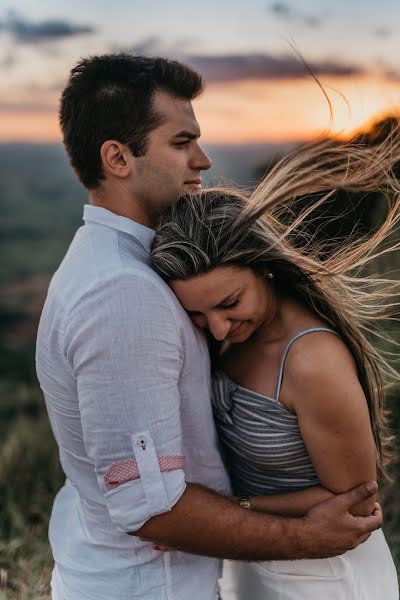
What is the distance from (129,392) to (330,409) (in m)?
0.49

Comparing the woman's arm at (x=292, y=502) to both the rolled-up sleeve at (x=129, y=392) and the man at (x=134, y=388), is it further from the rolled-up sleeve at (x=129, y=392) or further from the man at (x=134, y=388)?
the rolled-up sleeve at (x=129, y=392)

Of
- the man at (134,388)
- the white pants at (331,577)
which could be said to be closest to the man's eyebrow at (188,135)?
the man at (134,388)

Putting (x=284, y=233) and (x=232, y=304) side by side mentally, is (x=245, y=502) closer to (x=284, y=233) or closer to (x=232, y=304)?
(x=232, y=304)

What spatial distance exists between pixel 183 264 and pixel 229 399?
41 centimetres

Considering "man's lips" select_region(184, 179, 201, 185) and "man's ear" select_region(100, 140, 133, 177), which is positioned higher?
"man's ear" select_region(100, 140, 133, 177)

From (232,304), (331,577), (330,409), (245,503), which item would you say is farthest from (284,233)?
(331,577)

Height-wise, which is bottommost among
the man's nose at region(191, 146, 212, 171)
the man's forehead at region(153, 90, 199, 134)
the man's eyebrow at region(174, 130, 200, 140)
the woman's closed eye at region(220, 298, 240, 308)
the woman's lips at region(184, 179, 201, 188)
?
the woman's closed eye at region(220, 298, 240, 308)

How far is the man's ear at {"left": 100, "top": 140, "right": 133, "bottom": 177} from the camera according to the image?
2.02 m

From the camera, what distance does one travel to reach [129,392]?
5.34 ft

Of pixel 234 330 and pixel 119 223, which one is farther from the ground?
pixel 119 223

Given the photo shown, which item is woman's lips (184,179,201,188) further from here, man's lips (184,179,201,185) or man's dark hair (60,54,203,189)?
man's dark hair (60,54,203,189)

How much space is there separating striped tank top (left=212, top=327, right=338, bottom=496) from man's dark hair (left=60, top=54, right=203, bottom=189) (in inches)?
27.2

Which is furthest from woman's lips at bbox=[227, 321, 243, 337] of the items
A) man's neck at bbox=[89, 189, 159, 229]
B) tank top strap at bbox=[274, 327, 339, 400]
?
man's neck at bbox=[89, 189, 159, 229]

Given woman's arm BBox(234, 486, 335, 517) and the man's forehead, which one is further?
the man's forehead
